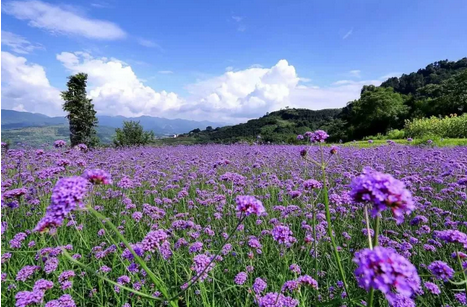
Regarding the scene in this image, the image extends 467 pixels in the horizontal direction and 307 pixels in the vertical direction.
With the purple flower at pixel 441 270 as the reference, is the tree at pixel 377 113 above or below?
above

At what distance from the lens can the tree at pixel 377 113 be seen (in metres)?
34.5

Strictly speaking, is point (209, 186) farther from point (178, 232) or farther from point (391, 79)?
point (391, 79)

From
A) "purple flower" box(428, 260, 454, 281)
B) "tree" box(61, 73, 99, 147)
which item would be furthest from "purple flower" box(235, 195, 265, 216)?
"tree" box(61, 73, 99, 147)

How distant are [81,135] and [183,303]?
27334 mm

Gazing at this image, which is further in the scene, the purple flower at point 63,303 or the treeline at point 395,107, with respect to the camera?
the treeline at point 395,107

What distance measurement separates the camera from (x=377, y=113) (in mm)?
38406

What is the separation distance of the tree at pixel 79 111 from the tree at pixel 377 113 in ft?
92.8

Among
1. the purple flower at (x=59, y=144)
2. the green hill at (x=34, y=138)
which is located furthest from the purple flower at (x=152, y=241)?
the green hill at (x=34, y=138)

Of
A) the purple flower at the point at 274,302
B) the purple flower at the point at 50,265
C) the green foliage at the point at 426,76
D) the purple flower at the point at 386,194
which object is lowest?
the purple flower at the point at 50,265

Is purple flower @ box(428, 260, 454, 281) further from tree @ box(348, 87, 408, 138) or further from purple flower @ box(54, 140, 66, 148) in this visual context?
tree @ box(348, 87, 408, 138)

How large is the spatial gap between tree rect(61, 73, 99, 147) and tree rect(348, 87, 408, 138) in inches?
1114

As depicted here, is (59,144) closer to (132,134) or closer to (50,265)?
(50,265)

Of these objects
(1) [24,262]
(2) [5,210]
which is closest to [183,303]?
(1) [24,262]

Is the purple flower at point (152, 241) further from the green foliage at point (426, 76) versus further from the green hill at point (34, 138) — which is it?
the green foliage at point (426, 76)
